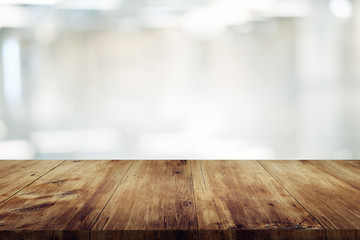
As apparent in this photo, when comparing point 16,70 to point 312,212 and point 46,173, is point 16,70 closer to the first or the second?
point 46,173

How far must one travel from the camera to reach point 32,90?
2.60 m

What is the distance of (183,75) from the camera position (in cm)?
258

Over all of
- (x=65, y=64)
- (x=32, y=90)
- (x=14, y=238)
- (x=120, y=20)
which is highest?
(x=120, y=20)

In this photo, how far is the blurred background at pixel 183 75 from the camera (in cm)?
256

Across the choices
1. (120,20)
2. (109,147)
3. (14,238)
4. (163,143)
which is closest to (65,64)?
(120,20)

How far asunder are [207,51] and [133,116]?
678mm

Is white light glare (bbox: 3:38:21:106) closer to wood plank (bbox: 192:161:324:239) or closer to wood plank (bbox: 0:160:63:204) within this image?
wood plank (bbox: 0:160:63:204)

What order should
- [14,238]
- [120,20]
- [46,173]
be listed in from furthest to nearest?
1. [120,20]
2. [46,173]
3. [14,238]

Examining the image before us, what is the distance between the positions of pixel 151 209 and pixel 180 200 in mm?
90

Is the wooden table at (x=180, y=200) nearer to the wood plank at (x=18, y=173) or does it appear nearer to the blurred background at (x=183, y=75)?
the wood plank at (x=18, y=173)

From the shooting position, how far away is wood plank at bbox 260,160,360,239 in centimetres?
77

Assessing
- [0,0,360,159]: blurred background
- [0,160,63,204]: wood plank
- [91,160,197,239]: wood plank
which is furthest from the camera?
[0,0,360,159]: blurred background

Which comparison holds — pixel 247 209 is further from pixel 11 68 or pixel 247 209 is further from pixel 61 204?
pixel 11 68

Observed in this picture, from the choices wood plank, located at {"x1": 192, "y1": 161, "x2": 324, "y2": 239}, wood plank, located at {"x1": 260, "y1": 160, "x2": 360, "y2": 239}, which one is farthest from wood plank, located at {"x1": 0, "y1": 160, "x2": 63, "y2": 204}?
wood plank, located at {"x1": 260, "y1": 160, "x2": 360, "y2": 239}
